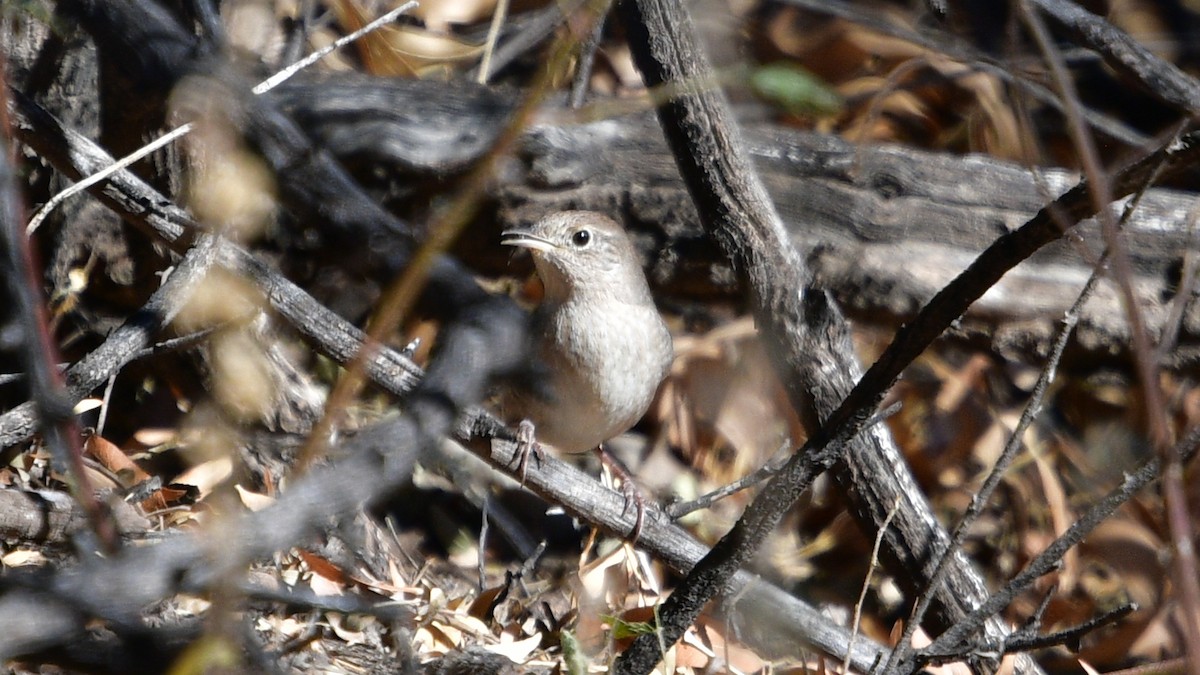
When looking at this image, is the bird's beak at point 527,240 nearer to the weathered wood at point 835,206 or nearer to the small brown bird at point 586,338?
the small brown bird at point 586,338

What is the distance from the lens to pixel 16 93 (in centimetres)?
299

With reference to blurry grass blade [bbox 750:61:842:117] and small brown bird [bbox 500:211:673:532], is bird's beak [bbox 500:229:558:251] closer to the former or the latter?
small brown bird [bbox 500:211:673:532]

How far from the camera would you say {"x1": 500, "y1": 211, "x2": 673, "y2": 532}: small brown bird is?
13.1ft

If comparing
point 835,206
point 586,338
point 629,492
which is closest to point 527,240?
point 586,338

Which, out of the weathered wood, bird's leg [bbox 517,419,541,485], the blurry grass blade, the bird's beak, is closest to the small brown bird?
the bird's beak

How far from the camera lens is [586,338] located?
403 cm

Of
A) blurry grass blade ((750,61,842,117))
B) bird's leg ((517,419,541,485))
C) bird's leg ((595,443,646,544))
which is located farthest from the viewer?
bird's leg ((595,443,646,544))

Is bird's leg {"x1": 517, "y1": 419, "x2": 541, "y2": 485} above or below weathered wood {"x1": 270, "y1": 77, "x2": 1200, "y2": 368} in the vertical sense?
below

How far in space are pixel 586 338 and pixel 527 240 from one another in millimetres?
388

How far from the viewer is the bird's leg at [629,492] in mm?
3488

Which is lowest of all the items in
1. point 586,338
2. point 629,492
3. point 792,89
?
point 629,492

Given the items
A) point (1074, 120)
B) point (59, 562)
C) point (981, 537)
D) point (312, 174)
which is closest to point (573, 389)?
point (312, 174)

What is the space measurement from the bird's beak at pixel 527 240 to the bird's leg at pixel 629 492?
0.84m

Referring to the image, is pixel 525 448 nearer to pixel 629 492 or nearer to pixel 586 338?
pixel 629 492
